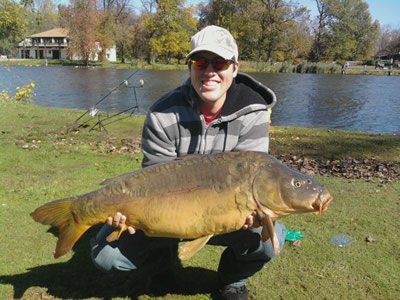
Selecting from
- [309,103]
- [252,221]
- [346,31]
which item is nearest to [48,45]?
[346,31]

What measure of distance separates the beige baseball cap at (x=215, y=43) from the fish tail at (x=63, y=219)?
1.24m

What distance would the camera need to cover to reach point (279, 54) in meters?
Result: 54.3

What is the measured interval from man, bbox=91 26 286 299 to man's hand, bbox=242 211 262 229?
0.26 meters

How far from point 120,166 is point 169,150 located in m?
3.37

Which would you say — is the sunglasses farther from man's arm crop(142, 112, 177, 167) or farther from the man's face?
man's arm crop(142, 112, 177, 167)

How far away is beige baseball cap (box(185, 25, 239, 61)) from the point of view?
2529 millimetres

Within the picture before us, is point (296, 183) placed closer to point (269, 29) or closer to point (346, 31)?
point (269, 29)

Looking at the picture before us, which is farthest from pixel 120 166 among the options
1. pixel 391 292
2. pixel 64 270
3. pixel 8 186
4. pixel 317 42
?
pixel 317 42

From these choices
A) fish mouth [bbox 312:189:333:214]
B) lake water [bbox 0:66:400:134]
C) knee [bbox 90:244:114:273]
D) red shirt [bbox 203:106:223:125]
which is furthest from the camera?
lake water [bbox 0:66:400:134]

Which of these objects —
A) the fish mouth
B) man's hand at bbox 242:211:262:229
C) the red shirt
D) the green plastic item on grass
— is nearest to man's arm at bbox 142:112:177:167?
the red shirt

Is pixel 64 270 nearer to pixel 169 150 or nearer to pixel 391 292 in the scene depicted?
pixel 169 150

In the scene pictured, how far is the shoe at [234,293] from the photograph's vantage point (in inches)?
105

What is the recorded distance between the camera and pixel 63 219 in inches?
90.9

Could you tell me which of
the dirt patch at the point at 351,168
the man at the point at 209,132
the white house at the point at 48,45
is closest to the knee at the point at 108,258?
the man at the point at 209,132
